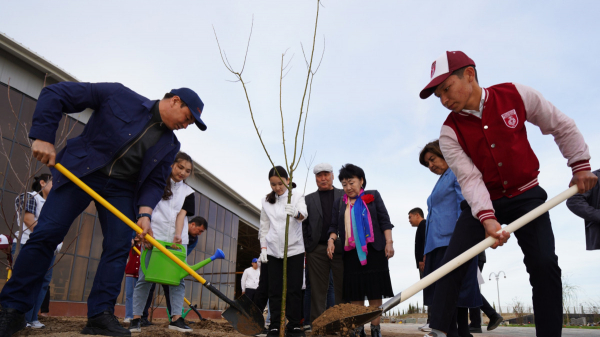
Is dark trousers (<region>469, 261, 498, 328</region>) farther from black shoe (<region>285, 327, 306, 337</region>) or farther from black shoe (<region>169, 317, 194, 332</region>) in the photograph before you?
black shoe (<region>169, 317, 194, 332</region>)

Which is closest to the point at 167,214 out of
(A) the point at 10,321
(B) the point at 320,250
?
(B) the point at 320,250

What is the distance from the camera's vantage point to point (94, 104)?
2996mm

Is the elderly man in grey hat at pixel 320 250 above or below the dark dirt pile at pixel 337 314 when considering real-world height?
above

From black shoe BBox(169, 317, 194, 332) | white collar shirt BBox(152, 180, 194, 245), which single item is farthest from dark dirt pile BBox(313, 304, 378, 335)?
white collar shirt BBox(152, 180, 194, 245)

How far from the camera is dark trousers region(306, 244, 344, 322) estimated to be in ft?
15.8

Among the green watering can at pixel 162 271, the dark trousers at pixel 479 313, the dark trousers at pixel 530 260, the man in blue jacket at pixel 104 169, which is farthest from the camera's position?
the dark trousers at pixel 479 313

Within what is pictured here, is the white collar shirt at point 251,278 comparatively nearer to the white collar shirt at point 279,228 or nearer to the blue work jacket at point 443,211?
the white collar shirt at point 279,228

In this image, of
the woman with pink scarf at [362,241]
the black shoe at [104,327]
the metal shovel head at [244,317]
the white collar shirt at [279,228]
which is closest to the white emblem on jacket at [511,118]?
the woman with pink scarf at [362,241]

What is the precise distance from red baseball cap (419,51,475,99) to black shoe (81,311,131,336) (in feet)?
8.41

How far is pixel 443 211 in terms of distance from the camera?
3975 millimetres

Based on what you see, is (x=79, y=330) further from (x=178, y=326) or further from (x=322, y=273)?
(x=322, y=273)

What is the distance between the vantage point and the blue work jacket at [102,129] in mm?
2768

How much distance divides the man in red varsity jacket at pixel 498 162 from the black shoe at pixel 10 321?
101 inches

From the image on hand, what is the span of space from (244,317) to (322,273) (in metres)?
1.50
